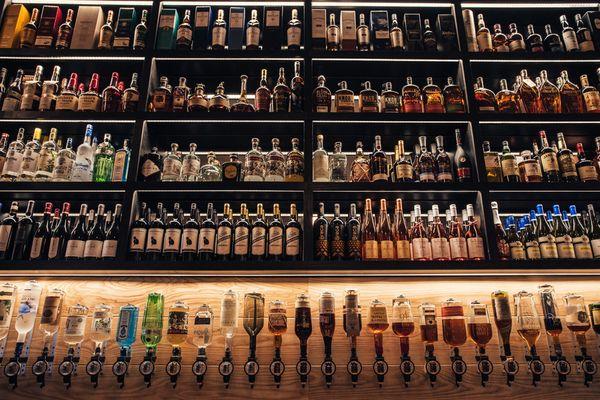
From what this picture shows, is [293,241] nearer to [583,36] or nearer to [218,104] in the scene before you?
[218,104]

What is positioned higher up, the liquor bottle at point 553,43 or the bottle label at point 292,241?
the liquor bottle at point 553,43

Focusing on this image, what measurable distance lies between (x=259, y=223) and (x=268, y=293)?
1.32 ft

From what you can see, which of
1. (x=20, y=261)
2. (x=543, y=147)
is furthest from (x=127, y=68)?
(x=543, y=147)

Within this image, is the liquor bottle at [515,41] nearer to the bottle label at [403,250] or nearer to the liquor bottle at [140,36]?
the bottle label at [403,250]

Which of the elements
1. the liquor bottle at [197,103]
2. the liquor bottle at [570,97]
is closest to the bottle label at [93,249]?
the liquor bottle at [197,103]

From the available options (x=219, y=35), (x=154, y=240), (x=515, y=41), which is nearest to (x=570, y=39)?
(x=515, y=41)

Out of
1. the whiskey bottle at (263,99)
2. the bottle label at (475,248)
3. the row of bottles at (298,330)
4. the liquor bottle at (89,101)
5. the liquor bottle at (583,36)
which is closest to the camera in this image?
the row of bottles at (298,330)

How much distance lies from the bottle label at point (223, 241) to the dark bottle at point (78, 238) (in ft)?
2.31

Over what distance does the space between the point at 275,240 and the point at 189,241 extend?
45cm

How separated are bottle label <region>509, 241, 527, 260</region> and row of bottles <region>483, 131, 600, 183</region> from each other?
1.18ft

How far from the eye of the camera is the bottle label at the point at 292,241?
2.45 meters

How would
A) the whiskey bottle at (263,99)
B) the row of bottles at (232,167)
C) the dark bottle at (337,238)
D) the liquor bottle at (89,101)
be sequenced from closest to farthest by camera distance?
the dark bottle at (337,238)
the row of bottles at (232,167)
the liquor bottle at (89,101)
the whiskey bottle at (263,99)

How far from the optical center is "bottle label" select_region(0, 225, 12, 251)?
245cm

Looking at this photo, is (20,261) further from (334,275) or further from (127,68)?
(334,275)
